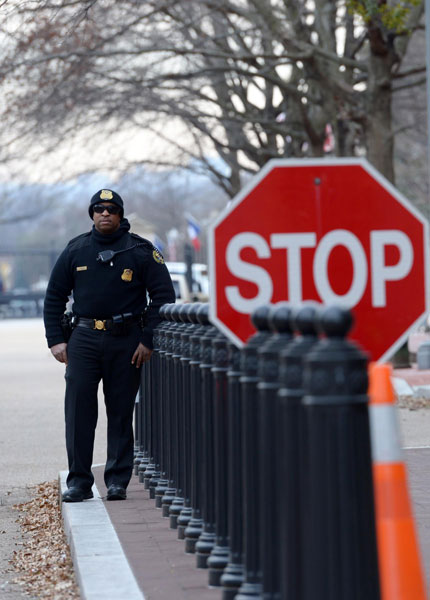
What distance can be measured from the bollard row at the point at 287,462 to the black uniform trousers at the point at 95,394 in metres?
1.96

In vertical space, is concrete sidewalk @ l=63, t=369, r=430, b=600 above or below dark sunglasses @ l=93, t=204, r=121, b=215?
below

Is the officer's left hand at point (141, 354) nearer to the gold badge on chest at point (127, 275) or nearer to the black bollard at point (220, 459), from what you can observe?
the gold badge on chest at point (127, 275)

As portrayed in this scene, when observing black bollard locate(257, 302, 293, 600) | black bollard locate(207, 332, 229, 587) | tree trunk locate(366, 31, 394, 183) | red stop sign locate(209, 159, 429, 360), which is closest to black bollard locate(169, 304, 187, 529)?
black bollard locate(207, 332, 229, 587)

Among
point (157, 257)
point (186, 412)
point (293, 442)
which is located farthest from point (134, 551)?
point (293, 442)

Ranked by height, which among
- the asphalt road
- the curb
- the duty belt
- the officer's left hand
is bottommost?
the asphalt road

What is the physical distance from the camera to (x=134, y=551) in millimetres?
6785

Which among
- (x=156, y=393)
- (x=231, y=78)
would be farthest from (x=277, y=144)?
(x=156, y=393)

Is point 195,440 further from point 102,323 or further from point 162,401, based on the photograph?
point 102,323

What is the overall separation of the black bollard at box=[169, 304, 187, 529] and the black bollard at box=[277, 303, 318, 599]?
2.93 meters

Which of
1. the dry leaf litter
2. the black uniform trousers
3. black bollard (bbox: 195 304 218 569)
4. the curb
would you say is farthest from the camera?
the black uniform trousers

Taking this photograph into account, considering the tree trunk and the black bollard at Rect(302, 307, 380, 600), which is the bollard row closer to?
the black bollard at Rect(302, 307, 380, 600)

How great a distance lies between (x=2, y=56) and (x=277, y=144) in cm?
1237

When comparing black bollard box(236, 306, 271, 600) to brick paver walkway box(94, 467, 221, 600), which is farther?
brick paver walkway box(94, 467, 221, 600)

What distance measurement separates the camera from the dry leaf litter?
21.6ft
